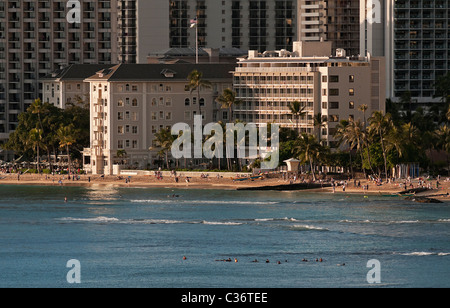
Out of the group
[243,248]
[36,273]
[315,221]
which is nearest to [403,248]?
[243,248]

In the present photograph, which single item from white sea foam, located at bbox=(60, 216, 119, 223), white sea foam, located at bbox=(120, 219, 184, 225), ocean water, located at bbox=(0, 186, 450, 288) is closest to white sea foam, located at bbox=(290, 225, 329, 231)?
ocean water, located at bbox=(0, 186, 450, 288)

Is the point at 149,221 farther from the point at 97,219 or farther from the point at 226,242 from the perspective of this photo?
the point at 226,242

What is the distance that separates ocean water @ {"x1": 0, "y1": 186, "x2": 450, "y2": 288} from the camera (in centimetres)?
12069

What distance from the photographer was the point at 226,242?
5733 inches

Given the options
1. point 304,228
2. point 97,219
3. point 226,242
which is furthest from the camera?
point 97,219

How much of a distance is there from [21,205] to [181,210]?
2749 centimetres

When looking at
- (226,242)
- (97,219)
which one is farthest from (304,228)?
(97,219)

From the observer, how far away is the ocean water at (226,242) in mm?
120688

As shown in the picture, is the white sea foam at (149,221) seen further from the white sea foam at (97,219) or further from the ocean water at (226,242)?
the white sea foam at (97,219)

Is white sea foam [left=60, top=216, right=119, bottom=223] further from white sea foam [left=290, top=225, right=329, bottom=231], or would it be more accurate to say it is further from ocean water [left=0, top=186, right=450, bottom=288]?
white sea foam [left=290, top=225, right=329, bottom=231]

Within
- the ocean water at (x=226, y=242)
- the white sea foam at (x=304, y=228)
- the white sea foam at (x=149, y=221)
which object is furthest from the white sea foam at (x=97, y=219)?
the white sea foam at (x=304, y=228)

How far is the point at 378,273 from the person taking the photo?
12025 centimetres

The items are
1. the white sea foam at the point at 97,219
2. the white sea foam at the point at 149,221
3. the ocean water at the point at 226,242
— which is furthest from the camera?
the white sea foam at the point at 97,219

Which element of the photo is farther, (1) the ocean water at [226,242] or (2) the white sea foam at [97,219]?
(2) the white sea foam at [97,219]
